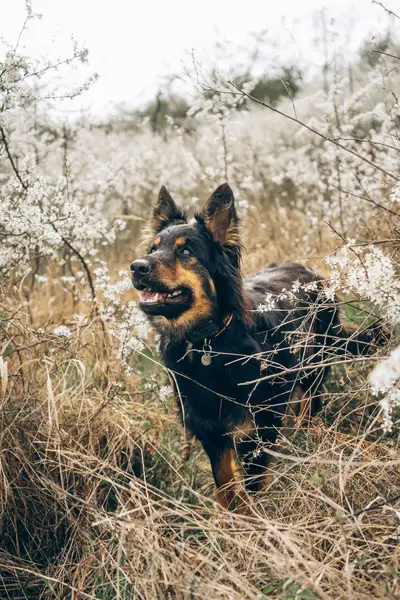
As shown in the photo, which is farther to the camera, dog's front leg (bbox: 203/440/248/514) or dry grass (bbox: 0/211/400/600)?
dog's front leg (bbox: 203/440/248/514)

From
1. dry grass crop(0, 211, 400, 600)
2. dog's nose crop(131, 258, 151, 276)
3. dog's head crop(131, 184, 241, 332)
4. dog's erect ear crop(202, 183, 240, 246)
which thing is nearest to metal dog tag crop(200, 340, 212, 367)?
dog's head crop(131, 184, 241, 332)

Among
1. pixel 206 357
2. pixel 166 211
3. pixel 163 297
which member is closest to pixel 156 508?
pixel 206 357

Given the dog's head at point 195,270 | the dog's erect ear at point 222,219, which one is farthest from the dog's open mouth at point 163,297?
the dog's erect ear at point 222,219

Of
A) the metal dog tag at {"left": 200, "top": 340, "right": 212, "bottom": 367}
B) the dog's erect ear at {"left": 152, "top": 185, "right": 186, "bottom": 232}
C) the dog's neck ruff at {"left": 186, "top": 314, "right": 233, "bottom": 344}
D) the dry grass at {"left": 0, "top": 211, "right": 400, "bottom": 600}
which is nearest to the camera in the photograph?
the dry grass at {"left": 0, "top": 211, "right": 400, "bottom": 600}

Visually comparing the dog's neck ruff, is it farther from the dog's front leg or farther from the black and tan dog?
the dog's front leg

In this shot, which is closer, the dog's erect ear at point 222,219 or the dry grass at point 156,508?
the dry grass at point 156,508

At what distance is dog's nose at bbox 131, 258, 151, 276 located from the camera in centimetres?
303

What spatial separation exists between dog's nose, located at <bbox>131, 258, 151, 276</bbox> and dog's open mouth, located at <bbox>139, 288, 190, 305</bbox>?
133mm

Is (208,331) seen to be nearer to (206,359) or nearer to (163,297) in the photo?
(206,359)

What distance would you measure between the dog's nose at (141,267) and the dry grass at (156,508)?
57 centimetres

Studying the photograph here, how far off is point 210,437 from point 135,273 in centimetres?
109

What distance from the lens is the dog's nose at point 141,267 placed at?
3.03 metres

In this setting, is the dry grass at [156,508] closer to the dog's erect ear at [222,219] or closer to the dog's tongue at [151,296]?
the dog's tongue at [151,296]

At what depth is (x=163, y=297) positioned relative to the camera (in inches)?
127
